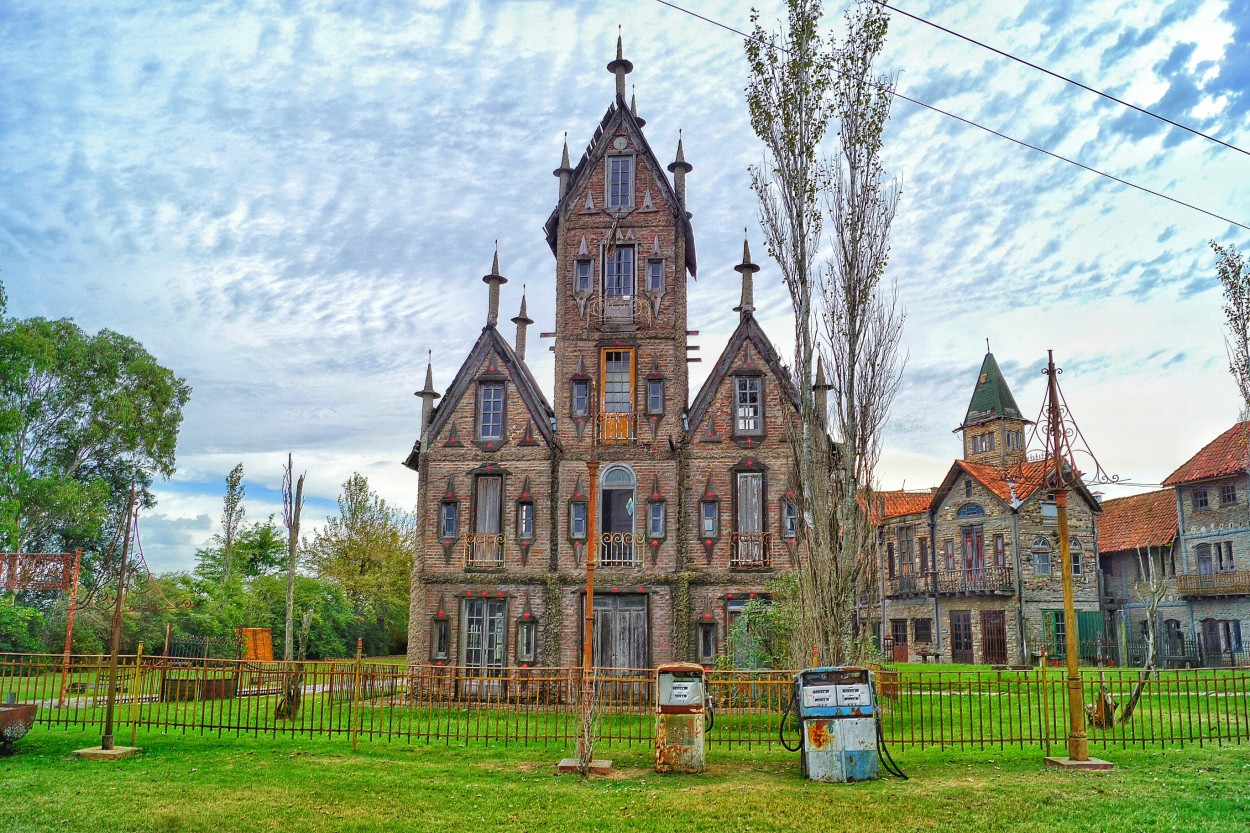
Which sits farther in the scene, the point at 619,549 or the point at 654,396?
the point at 654,396

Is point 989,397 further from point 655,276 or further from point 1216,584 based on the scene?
point 655,276

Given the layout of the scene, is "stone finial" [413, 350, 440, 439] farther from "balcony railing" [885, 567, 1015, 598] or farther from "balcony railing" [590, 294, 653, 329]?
"balcony railing" [885, 567, 1015, 598]

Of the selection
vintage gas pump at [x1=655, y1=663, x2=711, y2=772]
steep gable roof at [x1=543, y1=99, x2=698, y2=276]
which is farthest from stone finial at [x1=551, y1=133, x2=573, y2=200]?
vintage gas pump at [x1=655, y1=663, x2=711, y2=772]

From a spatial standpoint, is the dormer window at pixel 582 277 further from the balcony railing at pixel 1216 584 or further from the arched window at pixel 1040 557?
the balcony railing at pixel 1216 584

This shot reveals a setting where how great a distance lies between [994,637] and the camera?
38.7 m

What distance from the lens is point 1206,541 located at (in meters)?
38.8

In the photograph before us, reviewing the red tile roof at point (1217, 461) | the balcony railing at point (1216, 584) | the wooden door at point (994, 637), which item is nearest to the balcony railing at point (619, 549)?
the wooden door at point (994, 637)

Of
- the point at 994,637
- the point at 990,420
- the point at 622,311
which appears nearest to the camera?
the point at 622,311

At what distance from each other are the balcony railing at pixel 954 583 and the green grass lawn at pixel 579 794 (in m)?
25.8

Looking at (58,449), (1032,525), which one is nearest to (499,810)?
(1032,525)

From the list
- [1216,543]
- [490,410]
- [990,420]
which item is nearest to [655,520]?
[490,410]

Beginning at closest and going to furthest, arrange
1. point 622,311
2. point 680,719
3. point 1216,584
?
1. point 680,719
2. point 622,311
3. point 1216,584

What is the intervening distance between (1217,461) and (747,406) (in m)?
25.8

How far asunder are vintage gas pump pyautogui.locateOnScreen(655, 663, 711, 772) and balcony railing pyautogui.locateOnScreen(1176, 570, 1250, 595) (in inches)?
1325
